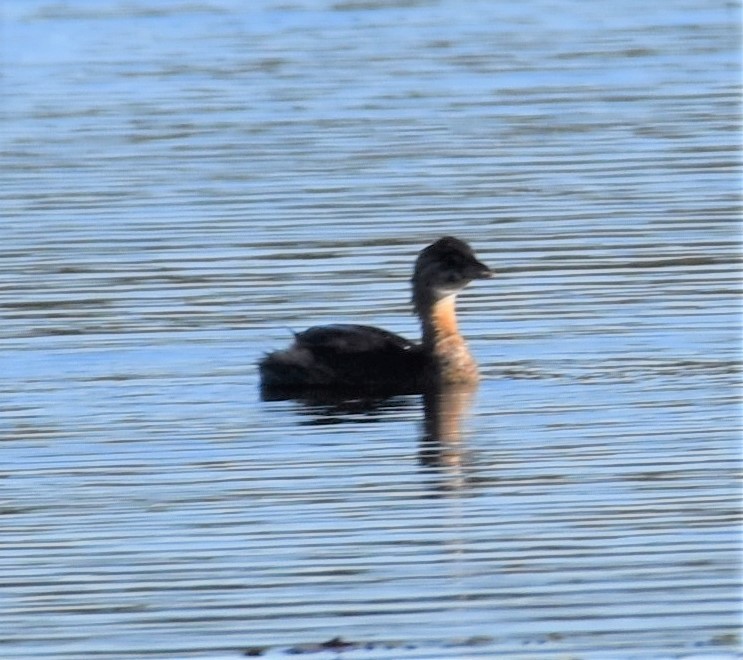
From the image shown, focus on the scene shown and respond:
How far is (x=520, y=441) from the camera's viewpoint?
12.2m

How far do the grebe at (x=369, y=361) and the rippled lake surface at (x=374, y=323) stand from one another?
0.82 ft

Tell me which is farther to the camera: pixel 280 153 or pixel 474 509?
pixel 280 153

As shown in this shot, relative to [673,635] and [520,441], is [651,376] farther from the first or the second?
[673,635]

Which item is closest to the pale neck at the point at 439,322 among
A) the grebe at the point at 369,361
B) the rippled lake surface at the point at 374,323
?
the grebe at the point at 369,361

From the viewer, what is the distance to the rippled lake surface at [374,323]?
362 inches

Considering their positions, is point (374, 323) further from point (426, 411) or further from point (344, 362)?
point (426, 411)

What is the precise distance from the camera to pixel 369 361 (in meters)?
14.1

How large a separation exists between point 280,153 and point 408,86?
5.46 metres

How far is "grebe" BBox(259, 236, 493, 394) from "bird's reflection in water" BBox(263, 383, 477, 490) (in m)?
0.09

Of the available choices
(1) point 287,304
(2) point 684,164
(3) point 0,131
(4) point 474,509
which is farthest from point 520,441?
(3) point 0,131

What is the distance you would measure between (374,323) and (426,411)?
239 centimetres

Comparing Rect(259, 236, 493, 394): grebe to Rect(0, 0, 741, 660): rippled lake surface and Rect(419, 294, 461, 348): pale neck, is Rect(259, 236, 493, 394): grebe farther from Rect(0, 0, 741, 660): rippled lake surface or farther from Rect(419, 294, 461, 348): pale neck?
Rect(0, 0, 741, 660): rippled lake surface

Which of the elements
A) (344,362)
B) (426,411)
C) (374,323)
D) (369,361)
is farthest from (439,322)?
(374,323)

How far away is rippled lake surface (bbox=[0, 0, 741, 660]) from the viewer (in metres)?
9.19
